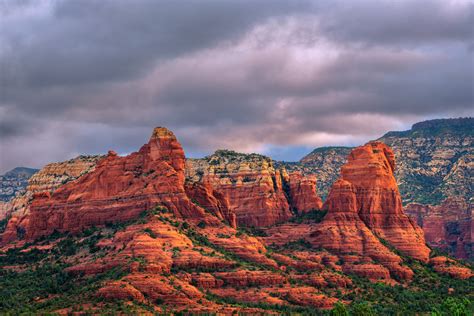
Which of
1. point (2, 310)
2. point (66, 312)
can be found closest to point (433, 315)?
point (66, 312)

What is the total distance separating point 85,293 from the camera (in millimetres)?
198000

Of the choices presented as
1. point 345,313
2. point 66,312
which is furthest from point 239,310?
point 66,312

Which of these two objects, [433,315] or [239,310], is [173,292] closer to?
[239,310]

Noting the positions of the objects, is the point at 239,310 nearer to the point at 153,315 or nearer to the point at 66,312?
the point at 153,315

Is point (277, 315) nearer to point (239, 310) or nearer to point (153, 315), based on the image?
point (239, 310)

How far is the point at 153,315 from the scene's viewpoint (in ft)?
607

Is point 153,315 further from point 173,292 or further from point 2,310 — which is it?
point 2,310

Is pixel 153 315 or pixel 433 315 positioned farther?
pixel 433 315

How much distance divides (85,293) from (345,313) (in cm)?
5171

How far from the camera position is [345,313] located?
195125 mm

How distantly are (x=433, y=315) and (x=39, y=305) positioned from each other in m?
78.7

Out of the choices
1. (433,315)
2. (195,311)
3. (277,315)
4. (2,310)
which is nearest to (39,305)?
(2,310)

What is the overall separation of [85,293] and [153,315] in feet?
64.4

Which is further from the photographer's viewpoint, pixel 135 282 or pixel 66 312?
pixel 135 282
